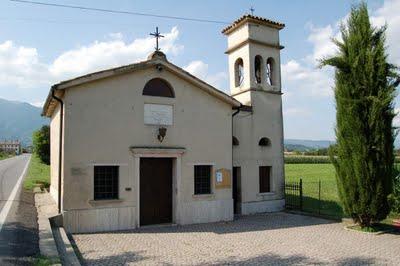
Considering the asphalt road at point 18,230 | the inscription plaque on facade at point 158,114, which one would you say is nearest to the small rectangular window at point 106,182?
the inscription plaque on facade at point 158,114

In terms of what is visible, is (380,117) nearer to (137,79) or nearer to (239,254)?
(239,254)

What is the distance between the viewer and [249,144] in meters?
17.5

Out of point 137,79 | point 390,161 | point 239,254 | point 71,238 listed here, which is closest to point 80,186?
point 71,238

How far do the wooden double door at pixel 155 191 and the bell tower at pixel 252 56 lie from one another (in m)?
5.51

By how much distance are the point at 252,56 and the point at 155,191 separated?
7.79 m

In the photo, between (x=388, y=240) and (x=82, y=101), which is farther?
(x=82, y=101)

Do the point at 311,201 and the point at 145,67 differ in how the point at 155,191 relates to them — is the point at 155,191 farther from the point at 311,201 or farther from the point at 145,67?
the point at 311,201

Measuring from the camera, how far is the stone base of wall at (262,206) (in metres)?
17.1

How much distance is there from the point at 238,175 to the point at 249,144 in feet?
4.92

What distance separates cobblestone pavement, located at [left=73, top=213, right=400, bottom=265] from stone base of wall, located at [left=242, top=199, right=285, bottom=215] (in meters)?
2.35

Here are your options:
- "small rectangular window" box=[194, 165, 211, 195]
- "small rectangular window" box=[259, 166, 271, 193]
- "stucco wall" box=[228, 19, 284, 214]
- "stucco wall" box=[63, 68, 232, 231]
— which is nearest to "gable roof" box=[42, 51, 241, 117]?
"stucco wall" box=[63, 68, 232, 231]

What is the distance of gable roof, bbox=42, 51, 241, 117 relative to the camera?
12.7 metres

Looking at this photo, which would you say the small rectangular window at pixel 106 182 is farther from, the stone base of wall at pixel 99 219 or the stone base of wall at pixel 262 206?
the stone base of wall at pixel 262 206

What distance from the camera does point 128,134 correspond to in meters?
13.6
